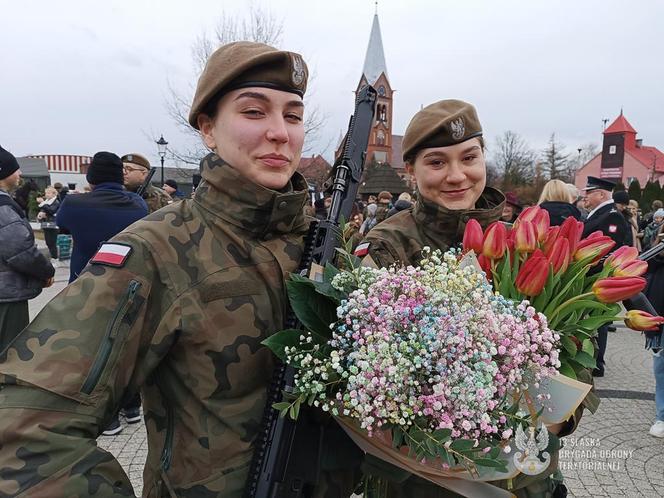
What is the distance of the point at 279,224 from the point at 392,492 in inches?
42.1

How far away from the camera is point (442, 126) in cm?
204

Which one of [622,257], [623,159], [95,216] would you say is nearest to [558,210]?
[622,257]

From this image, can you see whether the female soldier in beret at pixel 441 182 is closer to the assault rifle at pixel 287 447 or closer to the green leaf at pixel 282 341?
the assault rifle at pixel 287 447

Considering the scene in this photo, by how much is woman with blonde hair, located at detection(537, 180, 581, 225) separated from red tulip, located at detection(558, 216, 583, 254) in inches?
168

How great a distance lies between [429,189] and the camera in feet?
7.04

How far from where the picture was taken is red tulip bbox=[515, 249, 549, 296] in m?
1.21

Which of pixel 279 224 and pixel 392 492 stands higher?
pixel 279 224

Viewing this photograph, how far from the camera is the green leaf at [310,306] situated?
1201mm

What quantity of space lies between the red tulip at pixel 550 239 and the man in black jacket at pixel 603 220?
15.5ft

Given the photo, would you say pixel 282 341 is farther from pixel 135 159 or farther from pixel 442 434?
pixel 135 159

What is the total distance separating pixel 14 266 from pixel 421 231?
333cm

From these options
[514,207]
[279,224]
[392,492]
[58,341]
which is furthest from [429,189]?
[514,207]

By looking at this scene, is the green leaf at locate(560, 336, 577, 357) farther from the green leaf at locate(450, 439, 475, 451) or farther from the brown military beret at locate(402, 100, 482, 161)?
the brown military beret at locate(402, 100, 482, 161)

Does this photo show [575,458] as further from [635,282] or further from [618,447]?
[635,282]
